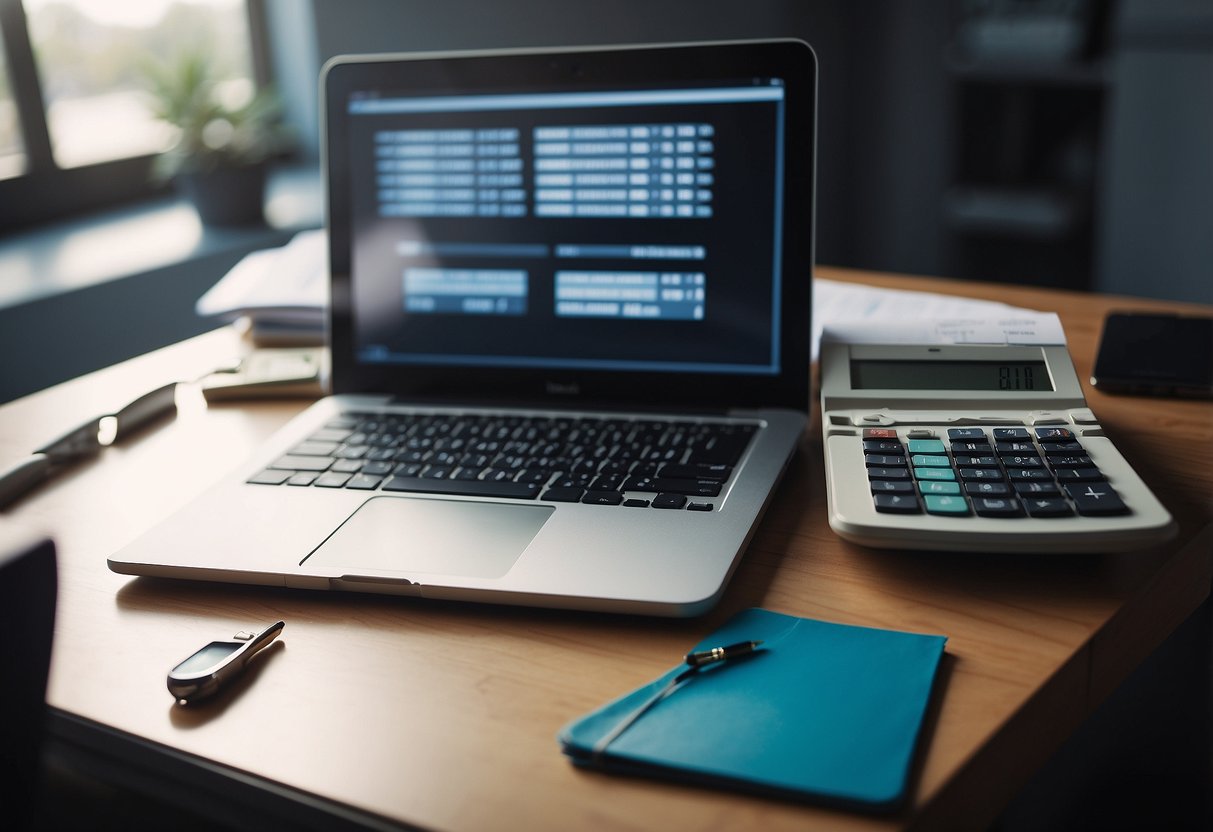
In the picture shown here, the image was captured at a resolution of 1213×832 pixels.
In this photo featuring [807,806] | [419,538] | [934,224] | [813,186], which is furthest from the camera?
[934,224]

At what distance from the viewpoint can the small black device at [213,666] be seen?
0.54 m

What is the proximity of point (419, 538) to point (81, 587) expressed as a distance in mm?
209

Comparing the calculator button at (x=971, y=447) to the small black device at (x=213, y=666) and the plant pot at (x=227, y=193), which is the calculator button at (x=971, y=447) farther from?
the plant pot at (x=227, y=193)

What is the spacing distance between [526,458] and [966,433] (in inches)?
11.7

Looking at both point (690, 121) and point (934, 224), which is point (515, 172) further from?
point (934, 224)

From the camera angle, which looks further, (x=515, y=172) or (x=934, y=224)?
(x=934, y=224)

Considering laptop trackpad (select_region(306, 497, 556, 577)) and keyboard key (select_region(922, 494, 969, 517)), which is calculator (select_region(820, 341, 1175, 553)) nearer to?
keyboard key (select_region(922, 494, 969, 517))

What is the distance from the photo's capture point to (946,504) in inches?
24.3

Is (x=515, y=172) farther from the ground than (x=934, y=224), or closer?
farther from the ground

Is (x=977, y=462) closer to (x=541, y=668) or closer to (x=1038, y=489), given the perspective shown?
(x=1038, y=489)

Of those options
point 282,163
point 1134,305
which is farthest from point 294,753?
point 282,163

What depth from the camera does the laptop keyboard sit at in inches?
27.8

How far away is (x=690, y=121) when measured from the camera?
82cm

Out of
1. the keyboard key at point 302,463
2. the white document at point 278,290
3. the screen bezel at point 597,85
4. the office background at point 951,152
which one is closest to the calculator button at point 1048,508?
the screen bezel at point 597,85
